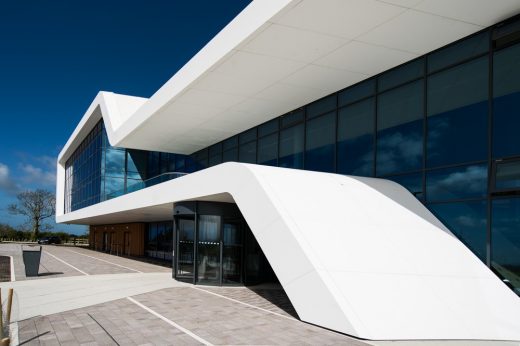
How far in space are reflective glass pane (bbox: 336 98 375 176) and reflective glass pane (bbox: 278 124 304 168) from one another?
A: 2.53 meters

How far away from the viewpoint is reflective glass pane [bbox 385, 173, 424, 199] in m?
13.4

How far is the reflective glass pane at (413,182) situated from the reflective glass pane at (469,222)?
0.95 m

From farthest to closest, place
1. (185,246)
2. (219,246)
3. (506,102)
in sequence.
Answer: (185,246) < (219,246) < (506,102)

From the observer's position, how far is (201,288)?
1591cm

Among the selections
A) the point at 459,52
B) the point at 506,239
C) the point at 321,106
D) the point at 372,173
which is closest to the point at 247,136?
the point at 321,106

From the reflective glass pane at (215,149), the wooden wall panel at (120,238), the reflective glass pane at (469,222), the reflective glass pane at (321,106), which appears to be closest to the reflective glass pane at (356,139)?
the reflective glass pane at (321,106)

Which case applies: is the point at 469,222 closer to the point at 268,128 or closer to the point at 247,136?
the point at 268,128

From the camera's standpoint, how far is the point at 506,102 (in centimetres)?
1130

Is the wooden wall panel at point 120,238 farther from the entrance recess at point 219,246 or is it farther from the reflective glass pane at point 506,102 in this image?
the reflective glass pane at point 506,102

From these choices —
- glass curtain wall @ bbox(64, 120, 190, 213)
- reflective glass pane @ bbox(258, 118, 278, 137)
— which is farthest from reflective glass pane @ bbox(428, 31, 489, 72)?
glass curtain wall @ bbox(64, 120, 190, 213)

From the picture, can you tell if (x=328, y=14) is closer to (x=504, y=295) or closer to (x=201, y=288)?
(x=504, y=295)

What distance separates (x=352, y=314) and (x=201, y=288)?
813cm

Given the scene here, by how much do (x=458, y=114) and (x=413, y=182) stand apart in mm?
2279

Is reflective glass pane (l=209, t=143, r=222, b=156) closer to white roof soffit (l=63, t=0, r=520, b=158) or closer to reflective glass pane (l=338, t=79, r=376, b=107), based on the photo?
white roof soffit (l=63, t=0, r=520, b=158)
